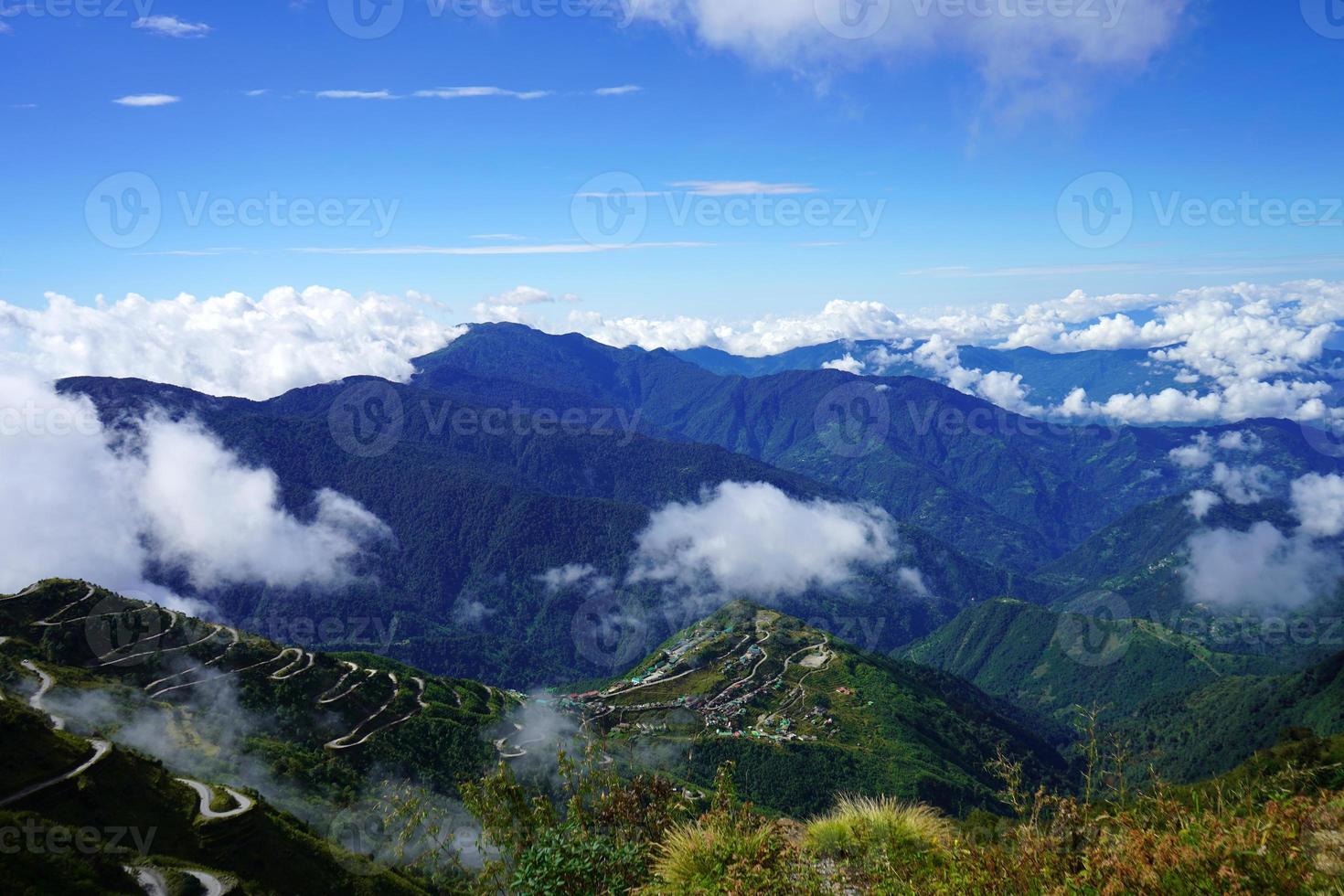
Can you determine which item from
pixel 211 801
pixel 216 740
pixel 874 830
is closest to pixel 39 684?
pixel 216 740

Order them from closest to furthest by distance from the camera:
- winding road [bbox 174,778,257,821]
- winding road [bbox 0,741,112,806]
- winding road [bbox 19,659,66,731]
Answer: winding road [bbox 0,741,112,806]
winding road [bbox 174,778,257,821]
winding road [bbox 19,659,66,731]

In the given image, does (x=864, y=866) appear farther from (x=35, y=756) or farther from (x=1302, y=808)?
(x=35, y=756)

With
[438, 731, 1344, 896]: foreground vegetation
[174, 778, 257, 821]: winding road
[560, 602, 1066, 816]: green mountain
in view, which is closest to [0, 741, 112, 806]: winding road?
[174, 778, 257, 821]: winding road

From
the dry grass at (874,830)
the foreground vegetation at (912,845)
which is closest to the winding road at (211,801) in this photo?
the foreground vegetation at (912,845)

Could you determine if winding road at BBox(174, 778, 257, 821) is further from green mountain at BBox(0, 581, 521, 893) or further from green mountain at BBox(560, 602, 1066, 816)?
green mountain at BBox(560, 602, 1066, 816)

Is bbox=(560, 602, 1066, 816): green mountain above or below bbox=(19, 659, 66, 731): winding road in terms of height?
below

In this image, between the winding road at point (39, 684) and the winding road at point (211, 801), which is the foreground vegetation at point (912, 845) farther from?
Answer: the winding road at point (39, 684)

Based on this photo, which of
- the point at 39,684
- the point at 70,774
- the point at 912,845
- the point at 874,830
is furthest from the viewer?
the point at 39,684

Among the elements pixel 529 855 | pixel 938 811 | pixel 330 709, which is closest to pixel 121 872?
pixel 529 855

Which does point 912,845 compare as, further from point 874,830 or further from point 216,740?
point 216,740
